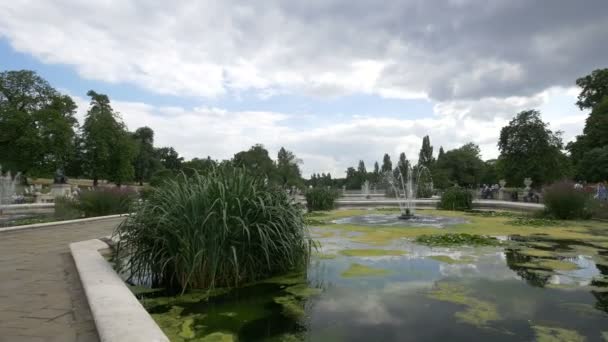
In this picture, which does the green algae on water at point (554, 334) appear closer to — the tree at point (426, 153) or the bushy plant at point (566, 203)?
the bushy plant at point (566, 203)

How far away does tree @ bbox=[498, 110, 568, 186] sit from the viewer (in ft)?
115

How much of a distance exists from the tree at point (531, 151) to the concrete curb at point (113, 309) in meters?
36.9

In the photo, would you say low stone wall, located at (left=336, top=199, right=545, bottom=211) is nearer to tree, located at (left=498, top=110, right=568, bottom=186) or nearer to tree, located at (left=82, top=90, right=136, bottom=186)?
tree, located at (left=498, top=110, right=568, bottom=186)

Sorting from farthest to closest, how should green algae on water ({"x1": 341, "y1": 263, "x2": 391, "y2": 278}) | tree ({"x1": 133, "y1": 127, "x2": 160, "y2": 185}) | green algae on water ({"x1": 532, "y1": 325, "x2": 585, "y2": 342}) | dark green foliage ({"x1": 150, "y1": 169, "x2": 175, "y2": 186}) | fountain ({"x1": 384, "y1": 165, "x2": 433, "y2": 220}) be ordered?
tree ({"x1": 133, "y1": 127, "x2": 160, "y2": 185}) < fountain ({"x1": 384, "y1": 165, "x2": 433, "y2": 220}) < dark green foliage ({"x1": 150, "y1": 169, "x2": 175, "y2": 186}) < green algae on water ({"x1": 341, "y1": 263, "x2": 391, "y2": 278}) < green algae on water ({"x1": 532, "y1": 325, "x2": 585, "y2": 342})

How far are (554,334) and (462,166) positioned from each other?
68.3 meters

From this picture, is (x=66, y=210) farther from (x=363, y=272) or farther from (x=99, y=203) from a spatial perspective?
(x=363, y=272)

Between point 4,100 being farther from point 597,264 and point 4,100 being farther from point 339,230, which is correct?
point 597,264

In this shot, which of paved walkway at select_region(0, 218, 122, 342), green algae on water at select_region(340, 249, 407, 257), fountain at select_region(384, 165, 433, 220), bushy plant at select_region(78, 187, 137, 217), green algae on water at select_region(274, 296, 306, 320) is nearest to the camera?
paved walkway at select_region(0, 218, 122, 342)

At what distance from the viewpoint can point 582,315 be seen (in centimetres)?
419

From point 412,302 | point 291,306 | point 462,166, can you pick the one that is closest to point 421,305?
point 412,302

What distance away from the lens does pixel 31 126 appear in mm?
35000

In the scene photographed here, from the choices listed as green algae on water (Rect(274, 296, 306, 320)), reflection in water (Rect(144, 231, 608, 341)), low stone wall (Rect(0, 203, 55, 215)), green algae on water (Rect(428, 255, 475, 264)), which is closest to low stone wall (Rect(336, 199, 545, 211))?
low stone wall (Rect(0, 203, 55, 215))

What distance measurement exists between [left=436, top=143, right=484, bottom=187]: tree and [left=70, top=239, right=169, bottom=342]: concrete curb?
66030 millimetres

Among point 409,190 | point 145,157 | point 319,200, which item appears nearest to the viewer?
point 319,200
